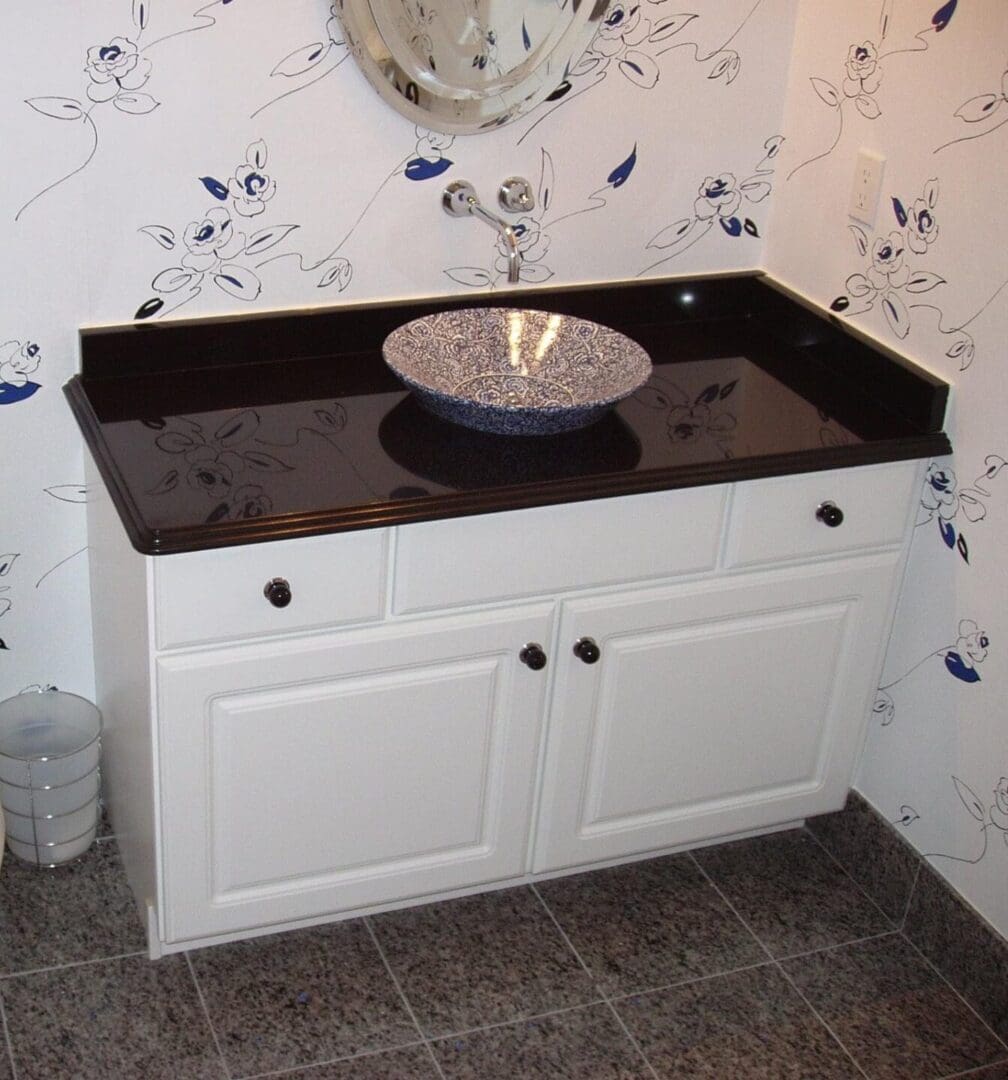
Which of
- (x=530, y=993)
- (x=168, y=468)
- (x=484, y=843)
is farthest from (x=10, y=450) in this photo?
(x=530, y=993)

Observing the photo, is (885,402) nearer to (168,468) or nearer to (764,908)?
(764,908)

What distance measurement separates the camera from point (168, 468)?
1.88 metres

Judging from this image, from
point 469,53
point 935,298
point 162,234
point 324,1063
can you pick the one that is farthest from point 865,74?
point 324,1063

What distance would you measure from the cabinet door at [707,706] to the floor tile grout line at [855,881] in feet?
0.48

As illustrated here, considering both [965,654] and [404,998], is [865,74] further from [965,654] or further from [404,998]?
[404,998]

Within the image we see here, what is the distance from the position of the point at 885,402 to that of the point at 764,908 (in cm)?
82

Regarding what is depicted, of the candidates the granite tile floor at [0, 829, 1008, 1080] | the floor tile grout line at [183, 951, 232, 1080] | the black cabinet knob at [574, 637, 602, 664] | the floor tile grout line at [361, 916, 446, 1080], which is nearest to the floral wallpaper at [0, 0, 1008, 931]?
the granite tile floor at [0, 829, 1008, 1080]

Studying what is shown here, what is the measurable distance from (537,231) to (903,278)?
21.9 inches

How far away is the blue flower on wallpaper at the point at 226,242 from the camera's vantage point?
206 cm

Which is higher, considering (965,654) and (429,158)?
(429,158)

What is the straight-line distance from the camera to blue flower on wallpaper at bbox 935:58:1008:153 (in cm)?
192

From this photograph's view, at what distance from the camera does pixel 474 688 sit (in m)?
2.03

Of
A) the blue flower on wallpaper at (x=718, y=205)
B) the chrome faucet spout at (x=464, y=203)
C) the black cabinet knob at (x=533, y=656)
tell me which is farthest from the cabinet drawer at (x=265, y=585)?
the blue flower on wallpaper at (x=718, y=205)

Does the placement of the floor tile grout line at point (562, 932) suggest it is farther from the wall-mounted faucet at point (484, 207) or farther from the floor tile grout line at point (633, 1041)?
the wall-mounted faucet at point (484, 207)
